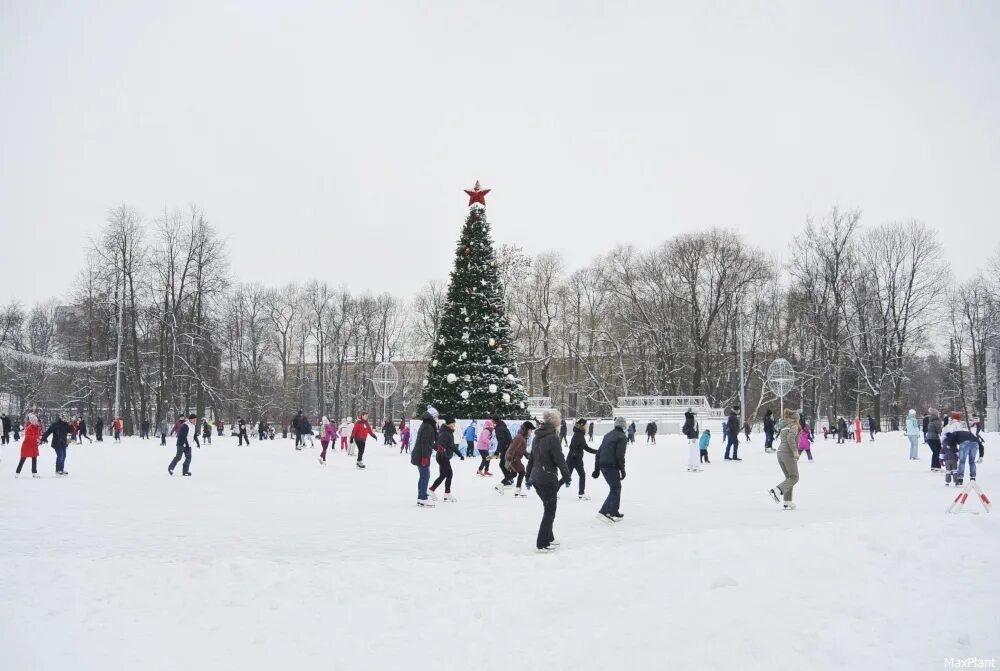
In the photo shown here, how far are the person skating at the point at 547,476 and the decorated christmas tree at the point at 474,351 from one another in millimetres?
21483

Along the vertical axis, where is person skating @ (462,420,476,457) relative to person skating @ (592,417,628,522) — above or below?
below

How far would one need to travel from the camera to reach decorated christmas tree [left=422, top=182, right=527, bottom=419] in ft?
102

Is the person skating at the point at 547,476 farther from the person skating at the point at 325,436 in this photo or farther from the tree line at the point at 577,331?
the tree line at the point at 577,331

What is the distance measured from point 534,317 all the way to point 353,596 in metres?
53.4

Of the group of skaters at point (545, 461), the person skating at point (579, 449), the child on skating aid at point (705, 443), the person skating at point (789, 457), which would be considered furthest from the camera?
the child on skating aid at point (705, 443)

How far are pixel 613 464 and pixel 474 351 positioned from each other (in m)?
20.2

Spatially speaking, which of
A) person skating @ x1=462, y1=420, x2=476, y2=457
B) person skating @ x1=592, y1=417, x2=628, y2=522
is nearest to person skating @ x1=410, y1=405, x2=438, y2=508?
person skating @ x1=592, y1=417, x2=628, y2=522

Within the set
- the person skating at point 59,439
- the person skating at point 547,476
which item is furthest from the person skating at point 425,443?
the person skating at point 59,439

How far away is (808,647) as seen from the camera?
5.53 m

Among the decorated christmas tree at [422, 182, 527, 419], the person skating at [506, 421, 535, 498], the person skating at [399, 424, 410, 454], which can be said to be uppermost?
the decorated christmas tree at [422, 182, 527, 419]

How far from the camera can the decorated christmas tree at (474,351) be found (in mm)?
31141

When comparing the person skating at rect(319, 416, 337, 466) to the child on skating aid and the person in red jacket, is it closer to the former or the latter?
the person in red jacket

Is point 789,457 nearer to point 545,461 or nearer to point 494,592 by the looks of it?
point 545,461

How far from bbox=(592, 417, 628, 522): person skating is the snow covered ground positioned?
0.91ft
